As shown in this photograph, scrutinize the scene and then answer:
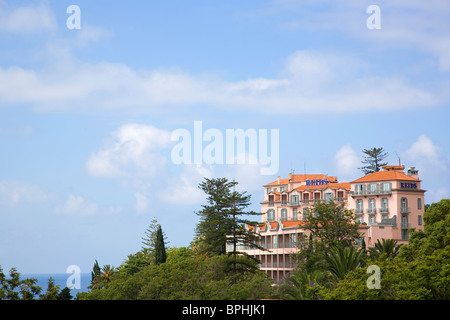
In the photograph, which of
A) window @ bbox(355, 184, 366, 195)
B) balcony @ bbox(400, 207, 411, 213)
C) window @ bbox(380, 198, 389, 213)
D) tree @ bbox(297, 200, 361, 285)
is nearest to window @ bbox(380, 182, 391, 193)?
window @ bbox(380, 198, 389, 213)

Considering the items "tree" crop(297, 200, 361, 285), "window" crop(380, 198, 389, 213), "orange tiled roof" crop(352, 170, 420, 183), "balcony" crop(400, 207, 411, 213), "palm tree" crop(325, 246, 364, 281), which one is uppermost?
"orange tiled roof" crop(352, 170, 420, 183)

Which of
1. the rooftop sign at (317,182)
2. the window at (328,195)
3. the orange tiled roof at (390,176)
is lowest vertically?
the window at (328,195)

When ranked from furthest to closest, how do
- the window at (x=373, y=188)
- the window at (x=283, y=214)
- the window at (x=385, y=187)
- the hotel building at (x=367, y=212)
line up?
1. the window at (x=283, y=214)
2. the window at (x=373, y=188)
3. the window at (x=385, y=187)
4. the hotel building at (x=367, y=212)

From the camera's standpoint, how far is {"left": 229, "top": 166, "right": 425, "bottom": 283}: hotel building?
77.7 m

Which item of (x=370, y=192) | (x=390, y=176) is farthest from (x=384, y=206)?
(x=390, y=176)

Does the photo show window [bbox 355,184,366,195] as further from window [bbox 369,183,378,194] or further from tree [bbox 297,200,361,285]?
tree [bbox 297,200,361,285]

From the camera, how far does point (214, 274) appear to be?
5812 centimetres

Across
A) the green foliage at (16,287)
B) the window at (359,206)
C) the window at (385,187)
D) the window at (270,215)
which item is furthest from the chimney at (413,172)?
the green foliage at (16,287)

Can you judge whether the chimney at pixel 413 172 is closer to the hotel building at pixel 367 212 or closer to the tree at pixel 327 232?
the hotel building at pixel 367 212

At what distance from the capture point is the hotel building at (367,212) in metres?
77.7

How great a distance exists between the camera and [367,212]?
87750 millimetres

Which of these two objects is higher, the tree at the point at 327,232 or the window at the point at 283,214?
the window at the point at 283,214

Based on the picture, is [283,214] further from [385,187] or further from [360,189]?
[385,187]
